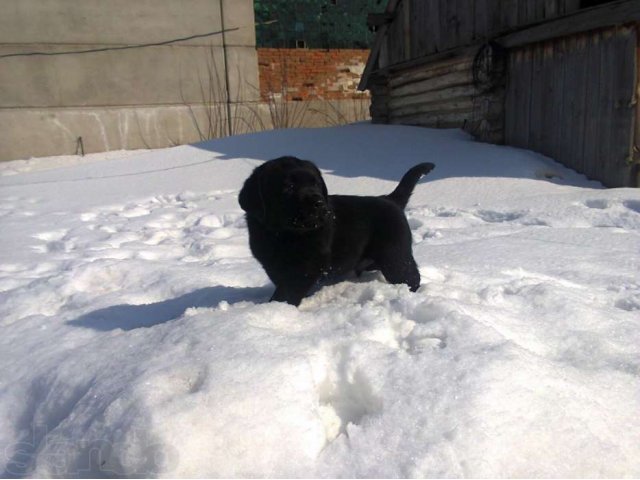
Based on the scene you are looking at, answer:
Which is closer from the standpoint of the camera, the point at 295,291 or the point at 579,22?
the point at 295,291

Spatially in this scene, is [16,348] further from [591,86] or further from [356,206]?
[591,86]

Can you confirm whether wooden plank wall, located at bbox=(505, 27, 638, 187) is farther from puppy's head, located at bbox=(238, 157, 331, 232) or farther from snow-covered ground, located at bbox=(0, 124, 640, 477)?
puppy's head, located at bbox=(238, 157, 331, 232)

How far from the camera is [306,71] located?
11.1 metres

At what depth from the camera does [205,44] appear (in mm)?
10656

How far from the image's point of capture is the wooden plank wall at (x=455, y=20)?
6040mm

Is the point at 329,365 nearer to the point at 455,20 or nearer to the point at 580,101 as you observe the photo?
the point at 580,101

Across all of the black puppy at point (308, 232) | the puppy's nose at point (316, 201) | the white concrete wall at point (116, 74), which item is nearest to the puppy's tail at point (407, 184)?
the black puppy at point (308, 232)

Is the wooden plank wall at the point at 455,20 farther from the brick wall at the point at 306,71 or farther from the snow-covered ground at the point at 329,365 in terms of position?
the snow-covered ground at the point at 329,365

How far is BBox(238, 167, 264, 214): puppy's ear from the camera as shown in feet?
7.34

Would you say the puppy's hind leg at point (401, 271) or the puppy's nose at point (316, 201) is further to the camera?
the puppy's hind leg at point (401, 271)

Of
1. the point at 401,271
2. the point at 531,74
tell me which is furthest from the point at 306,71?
the point at 401,271

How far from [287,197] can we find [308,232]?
0.18 meters

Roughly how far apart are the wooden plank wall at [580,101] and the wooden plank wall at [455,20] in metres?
0.36

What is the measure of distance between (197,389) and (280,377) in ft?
0.81
